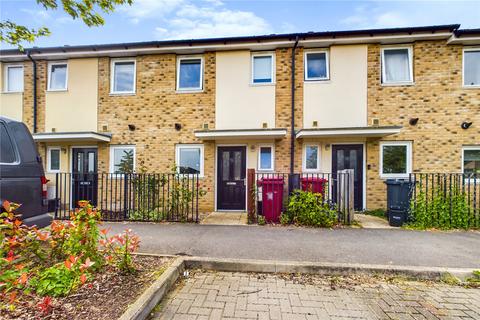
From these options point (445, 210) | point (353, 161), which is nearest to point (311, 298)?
point (445, 210)

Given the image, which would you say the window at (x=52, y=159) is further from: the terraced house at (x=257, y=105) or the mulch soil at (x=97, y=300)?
the mulch soil at (x=97, y=300)

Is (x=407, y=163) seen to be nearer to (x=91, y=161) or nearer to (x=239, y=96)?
(x=239, y=96)

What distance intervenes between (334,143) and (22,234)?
7.98 m

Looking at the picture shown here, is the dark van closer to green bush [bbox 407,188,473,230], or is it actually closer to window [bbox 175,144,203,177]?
window [bbox 175,144,203,177]

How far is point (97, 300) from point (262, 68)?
314 inches

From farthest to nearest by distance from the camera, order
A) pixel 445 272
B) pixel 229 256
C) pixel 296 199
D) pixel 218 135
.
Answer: pixel 218 135 < pixel 296 199 < pixel 229 256 < pixel 445 272

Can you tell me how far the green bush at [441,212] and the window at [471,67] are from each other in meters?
4.30

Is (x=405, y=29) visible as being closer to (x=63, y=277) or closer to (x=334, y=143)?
(x=334, y=143)

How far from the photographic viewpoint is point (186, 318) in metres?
2.48

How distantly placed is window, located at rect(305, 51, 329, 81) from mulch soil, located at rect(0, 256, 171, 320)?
7739 millimetres

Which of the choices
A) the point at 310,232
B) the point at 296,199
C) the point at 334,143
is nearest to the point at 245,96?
the point at 334,143

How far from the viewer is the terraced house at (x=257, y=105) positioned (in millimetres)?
7660

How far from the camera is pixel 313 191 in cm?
639

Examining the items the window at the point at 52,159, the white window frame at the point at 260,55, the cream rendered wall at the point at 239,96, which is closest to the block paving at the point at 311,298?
the cream rendered wall at the point at 239,96
